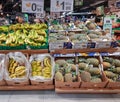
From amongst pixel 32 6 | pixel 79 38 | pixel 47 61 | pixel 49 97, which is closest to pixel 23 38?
pixel 47 61

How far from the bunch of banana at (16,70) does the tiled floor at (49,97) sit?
24 centimetres

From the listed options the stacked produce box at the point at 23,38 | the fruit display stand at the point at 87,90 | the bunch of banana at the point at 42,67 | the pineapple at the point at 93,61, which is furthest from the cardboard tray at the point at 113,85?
the stacked produce box at the point at 23,38

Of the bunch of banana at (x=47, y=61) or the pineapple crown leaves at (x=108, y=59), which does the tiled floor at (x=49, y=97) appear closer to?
the bunch of banana at (x=47, y=61)

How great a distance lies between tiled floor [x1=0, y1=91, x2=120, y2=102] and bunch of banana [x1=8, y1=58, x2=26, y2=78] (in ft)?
0.79

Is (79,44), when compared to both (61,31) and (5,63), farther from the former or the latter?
(5,63)

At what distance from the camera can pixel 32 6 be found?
3.81m

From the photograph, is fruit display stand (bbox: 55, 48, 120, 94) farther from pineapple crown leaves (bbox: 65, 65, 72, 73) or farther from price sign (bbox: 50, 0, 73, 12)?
price sign (bbox: 50, 0, 73, 12)

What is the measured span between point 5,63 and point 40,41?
627mm

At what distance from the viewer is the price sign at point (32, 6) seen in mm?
3773

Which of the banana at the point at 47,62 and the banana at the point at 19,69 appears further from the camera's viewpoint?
the banana at the point at 47,62

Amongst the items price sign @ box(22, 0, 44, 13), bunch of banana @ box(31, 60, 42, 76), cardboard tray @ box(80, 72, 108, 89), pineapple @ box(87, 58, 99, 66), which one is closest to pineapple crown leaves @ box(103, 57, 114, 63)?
pineapple @ box(87, 58, 99, 66)

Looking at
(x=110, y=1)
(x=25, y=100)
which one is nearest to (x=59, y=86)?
(x=25, y=100)

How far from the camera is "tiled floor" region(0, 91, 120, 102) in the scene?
290 cm

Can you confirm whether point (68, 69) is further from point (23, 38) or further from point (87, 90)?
point (23, 38)
